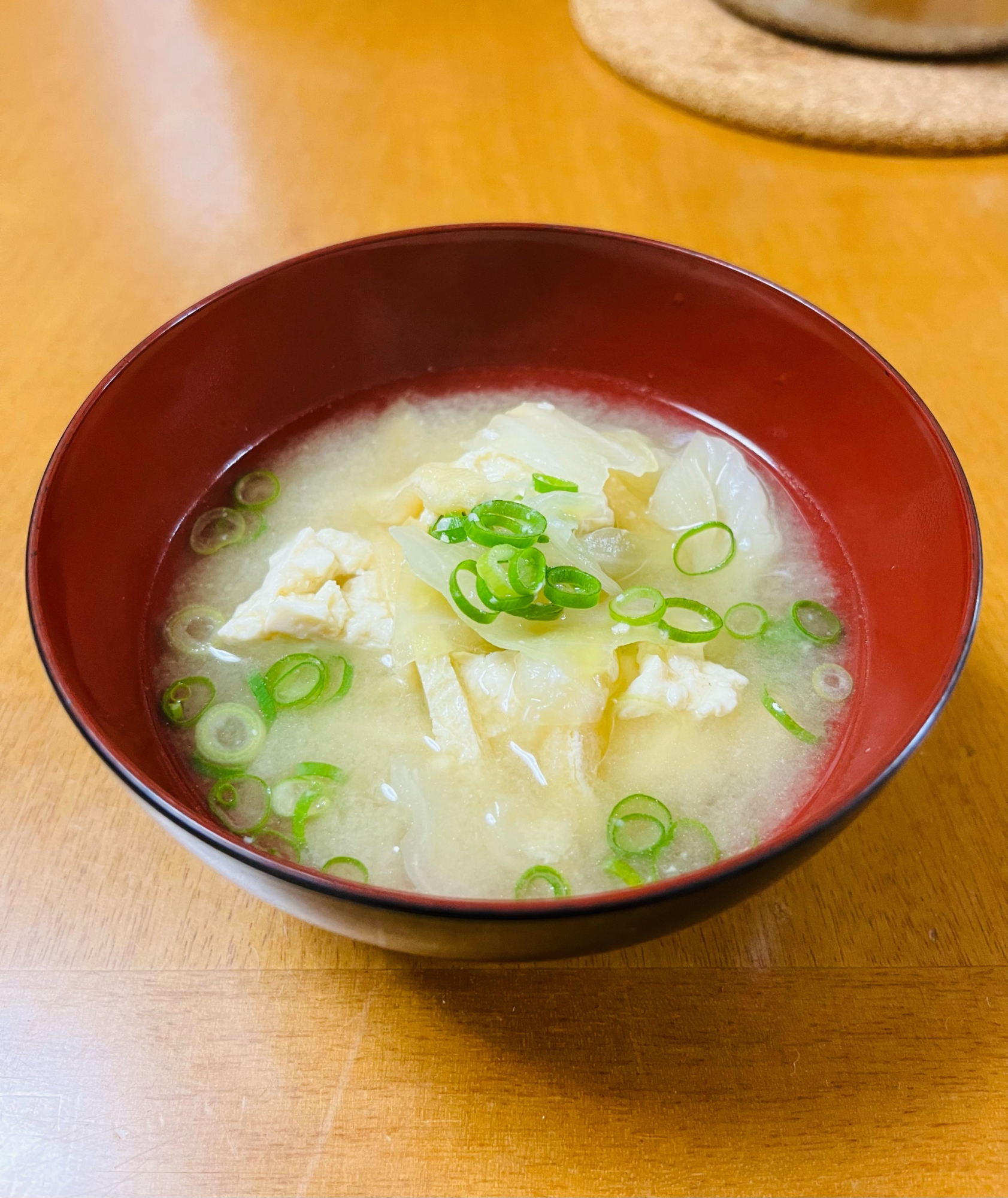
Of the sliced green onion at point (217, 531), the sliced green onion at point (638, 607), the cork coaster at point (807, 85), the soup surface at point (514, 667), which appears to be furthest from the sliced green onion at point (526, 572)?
the cork coaster at point (807, 85)

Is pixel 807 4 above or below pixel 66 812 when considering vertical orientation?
above

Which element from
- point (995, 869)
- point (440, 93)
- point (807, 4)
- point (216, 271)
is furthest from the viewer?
point (440, 93)

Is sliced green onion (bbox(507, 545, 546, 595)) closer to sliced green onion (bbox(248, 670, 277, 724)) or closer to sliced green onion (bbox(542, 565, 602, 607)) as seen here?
sliced green onion (bbox(542, 565, 602, 607))

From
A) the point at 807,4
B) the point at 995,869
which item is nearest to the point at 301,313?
the point at 995,869

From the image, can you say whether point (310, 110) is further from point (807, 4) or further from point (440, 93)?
point (807, 4)

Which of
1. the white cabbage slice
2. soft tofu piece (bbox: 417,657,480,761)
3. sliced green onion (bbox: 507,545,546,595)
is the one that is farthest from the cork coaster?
soft tofu piece (bbox: 417,657,480,761)

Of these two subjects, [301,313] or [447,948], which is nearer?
[447,948]

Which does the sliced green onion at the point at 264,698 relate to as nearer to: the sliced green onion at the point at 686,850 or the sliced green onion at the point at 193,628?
the sliced green onion at the point at 193,628
